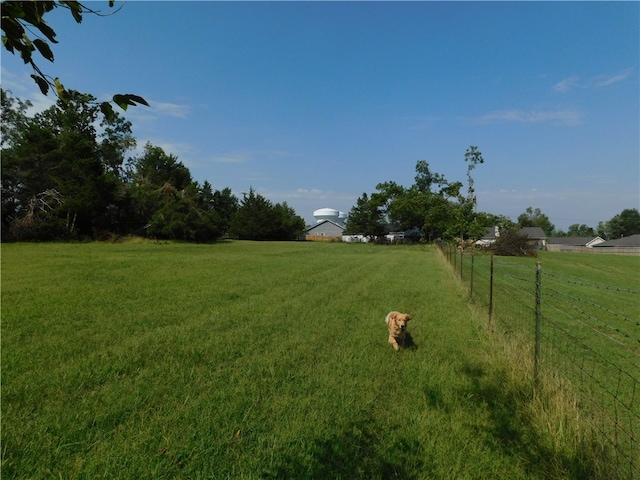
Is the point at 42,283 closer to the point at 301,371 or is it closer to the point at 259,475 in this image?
the point at 301,371

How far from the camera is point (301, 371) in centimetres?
419

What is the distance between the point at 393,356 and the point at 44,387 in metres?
4.20

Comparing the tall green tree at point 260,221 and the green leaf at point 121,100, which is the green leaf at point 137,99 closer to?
the green leaf at point 121,100

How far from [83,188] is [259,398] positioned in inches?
1219

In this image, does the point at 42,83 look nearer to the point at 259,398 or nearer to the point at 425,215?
the point at 259,398

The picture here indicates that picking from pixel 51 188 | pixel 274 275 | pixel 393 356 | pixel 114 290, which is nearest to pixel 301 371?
pixel 393 356

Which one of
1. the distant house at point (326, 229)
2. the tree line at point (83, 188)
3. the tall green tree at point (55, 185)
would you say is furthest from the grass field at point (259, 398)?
the distant house at point (326, 229)

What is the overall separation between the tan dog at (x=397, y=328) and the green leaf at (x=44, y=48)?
468 centimetres

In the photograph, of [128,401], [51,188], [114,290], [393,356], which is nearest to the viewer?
[128,401]

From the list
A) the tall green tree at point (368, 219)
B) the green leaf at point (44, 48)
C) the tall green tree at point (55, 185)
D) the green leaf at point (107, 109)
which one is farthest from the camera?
the tall green tree at point (368, 219)

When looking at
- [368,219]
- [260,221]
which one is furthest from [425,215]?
[260,221]

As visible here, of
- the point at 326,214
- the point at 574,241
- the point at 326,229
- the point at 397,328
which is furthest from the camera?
the point at 326,214

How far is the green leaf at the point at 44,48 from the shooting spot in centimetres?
127

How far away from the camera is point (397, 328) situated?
4.99 meters
